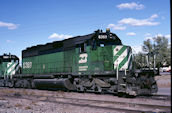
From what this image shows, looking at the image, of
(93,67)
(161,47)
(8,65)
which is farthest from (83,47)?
(161,47)

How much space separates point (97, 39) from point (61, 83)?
3968 mm

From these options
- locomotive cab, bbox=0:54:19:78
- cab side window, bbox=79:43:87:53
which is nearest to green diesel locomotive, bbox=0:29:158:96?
cab side window, bbox=79:43:87:53

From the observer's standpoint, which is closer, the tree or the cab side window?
the cab side window

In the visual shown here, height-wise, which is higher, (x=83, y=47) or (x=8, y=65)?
(x=83, y=47)

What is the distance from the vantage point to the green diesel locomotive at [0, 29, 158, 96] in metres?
10.9

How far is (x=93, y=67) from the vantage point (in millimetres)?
12383

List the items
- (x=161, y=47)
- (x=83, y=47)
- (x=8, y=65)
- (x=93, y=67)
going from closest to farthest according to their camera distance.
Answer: (x=93, y=67), (x=83, y=47), (x=8, y=65), (x=161, y=47)

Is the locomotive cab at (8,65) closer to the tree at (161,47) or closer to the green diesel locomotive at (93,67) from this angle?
the green diesel locomotive at (93,67)

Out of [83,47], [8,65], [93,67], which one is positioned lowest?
[93,67]

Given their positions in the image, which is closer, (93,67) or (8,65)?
(93,67)

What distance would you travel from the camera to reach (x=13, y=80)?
64.4ft

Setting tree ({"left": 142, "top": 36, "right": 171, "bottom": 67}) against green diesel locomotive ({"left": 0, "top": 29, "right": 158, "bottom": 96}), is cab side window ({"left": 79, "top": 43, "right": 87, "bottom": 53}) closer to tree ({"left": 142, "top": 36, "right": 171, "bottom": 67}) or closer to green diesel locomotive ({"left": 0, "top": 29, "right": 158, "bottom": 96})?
green diesel locomotive ({"left": 0, "top": 29, "right": 158, "bottom": 96})

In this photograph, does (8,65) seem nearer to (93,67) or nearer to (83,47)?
(83,47)

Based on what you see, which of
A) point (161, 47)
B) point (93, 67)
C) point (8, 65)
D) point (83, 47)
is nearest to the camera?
point (93, 67)
